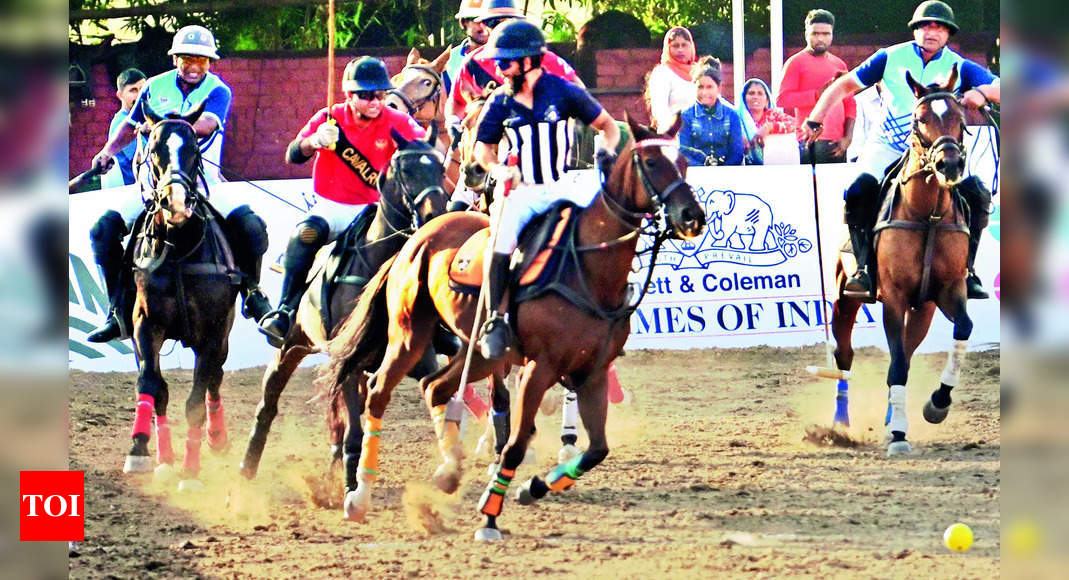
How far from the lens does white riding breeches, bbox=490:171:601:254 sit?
8.15m

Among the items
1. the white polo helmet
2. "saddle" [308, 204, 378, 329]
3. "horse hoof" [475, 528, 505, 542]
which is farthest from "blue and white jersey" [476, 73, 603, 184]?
the white polo helmet

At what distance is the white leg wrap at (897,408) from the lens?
1026cm

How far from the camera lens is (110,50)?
Answer: 1809 centimetres

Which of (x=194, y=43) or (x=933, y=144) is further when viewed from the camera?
(x=194, y=43)

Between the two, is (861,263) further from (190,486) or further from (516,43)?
(190,486)

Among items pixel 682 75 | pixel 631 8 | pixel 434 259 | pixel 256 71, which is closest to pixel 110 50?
pixel 256 71

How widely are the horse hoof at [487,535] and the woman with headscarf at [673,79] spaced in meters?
6.77

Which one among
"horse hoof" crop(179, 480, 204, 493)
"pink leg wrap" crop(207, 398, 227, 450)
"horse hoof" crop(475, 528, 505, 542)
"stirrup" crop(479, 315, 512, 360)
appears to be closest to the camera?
"horse hoof" crop(475, 528, 505, 542)

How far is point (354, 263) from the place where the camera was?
9.41 meters

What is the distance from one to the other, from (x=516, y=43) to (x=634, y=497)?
9.31 feet

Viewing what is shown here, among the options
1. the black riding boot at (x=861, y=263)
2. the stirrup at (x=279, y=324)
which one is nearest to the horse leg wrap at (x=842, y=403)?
the black riding boot at (x=861, y=263)

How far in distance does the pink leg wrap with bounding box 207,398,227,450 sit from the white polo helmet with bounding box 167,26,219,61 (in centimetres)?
242

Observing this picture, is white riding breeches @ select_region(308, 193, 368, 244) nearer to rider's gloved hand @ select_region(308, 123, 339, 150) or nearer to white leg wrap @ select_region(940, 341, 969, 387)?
rider's gloved hand @ select_region(308, 123, 339, 150)

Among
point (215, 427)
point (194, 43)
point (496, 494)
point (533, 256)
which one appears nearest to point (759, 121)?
point (194, 43)
